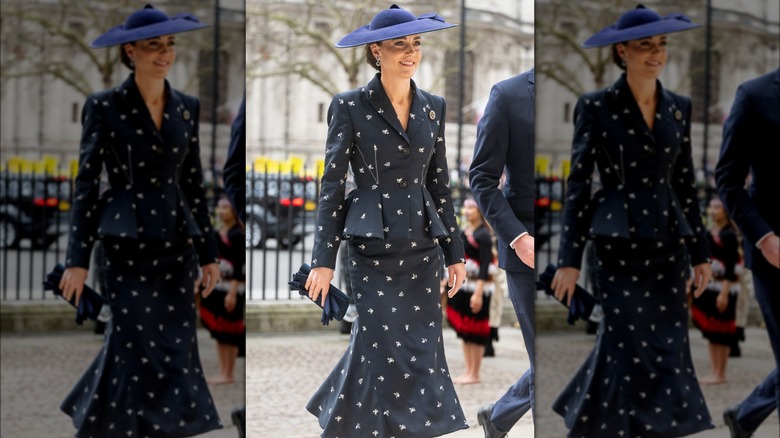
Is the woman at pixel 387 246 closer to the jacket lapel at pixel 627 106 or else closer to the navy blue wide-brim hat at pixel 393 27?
the navy blue wide-brim hat at pixel 393 27

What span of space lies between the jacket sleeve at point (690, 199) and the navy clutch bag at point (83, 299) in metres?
1.82

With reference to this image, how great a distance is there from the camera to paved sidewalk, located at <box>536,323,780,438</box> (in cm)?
321

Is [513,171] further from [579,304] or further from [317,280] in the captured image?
[579,304]

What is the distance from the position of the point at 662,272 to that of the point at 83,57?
6.23ft

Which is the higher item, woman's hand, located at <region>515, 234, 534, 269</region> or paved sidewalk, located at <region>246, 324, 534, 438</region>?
woman's hand, located at <region>515, 234, 534, 269</region>

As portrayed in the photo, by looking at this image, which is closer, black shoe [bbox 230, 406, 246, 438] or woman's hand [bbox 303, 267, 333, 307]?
black shoe [bbox 230, 406, 246, 438]

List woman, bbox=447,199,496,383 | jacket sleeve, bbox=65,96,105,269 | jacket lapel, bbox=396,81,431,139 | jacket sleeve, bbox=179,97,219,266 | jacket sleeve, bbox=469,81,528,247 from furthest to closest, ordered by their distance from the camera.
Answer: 1. woman, bbox=447,199,496,383
2. jacket sleeve, bbox=469,81,528,247
3. jacket lapel, bbox=396,81,431,139
4. jacket sleeve, bbox=65,96,105,269
5. jacket sleeve, bbox=179,97,219,266

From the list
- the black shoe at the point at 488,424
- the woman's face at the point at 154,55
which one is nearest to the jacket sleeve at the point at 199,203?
the woman's face at the point at 154,55

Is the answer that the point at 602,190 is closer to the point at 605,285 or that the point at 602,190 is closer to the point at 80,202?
the point at 605,285

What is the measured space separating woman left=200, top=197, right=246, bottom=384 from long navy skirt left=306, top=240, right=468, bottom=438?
1.24m

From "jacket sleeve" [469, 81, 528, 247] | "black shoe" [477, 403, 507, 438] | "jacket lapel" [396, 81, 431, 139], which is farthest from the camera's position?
"black shoe" [477, 403, 507, 438]

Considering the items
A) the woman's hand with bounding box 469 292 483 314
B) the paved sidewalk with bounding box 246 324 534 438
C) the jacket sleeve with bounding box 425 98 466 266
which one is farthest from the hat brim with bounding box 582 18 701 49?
the woman's hand with bounding box 469 292 483 314

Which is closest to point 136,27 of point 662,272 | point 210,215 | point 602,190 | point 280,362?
point 210,215

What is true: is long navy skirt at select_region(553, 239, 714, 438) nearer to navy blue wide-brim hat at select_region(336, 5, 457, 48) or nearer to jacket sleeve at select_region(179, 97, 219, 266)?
jacket sleeve at select_region(179, 97, 219, 266)
